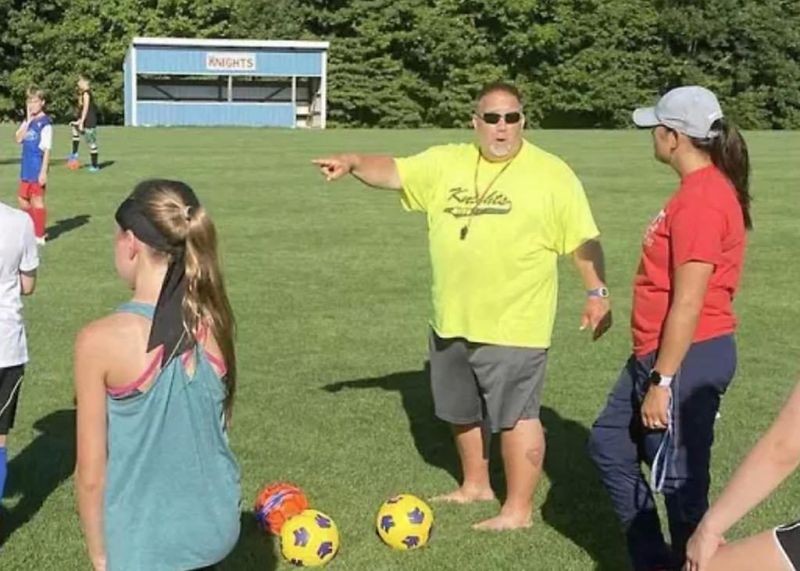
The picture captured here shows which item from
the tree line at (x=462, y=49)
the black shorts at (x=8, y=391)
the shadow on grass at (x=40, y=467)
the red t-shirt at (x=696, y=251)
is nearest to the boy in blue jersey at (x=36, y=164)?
the shadow on grass at (x=40, y=467)

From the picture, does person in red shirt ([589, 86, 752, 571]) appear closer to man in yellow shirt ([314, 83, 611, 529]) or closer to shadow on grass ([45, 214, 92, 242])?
man in yellow shirt ([314, 83, 611, 529])

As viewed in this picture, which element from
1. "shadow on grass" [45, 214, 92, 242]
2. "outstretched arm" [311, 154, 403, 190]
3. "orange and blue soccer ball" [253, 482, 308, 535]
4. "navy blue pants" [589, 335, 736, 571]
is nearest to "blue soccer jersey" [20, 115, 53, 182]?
"shadow on grass" [45, 214, 92, 242]

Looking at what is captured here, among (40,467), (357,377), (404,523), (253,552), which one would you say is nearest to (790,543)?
(404,523)

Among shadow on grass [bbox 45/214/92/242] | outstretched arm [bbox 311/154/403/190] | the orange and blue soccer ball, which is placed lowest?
the orange and blue soccer ball

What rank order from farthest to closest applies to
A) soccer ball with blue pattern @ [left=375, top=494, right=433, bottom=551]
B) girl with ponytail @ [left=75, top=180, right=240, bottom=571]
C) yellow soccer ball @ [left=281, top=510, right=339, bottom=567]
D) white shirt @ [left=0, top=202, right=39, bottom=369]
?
soccer ball with blue pattern @ [left=375, top=494, right=433, bottom=551] → yellow soccer ball @ [left=281, top=510, right=339, bottom=567] → white shirt @ [left=0, top=202, right=39, bottom=369] → girl with ponytail @ [left=75, top=180, right=240, bottom=571]

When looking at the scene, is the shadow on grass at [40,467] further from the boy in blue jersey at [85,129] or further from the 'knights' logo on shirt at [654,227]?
the boy in blue jersey at [85,129]

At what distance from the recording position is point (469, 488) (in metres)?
6.36

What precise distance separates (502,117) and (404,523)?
6.38ft

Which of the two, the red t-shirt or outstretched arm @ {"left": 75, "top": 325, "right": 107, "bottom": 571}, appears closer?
outstretched arm @ {"left": 75, "top": 325, "right": 107, "bottom": 571}

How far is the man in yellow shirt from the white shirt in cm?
147

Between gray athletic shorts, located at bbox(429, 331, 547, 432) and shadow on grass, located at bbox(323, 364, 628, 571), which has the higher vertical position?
gray athletic shorts, located at bbox(429, 331, 547, 432)

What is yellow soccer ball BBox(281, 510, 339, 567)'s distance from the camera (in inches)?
214

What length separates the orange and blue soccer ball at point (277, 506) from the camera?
577 cm

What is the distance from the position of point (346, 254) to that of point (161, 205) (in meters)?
11.2
